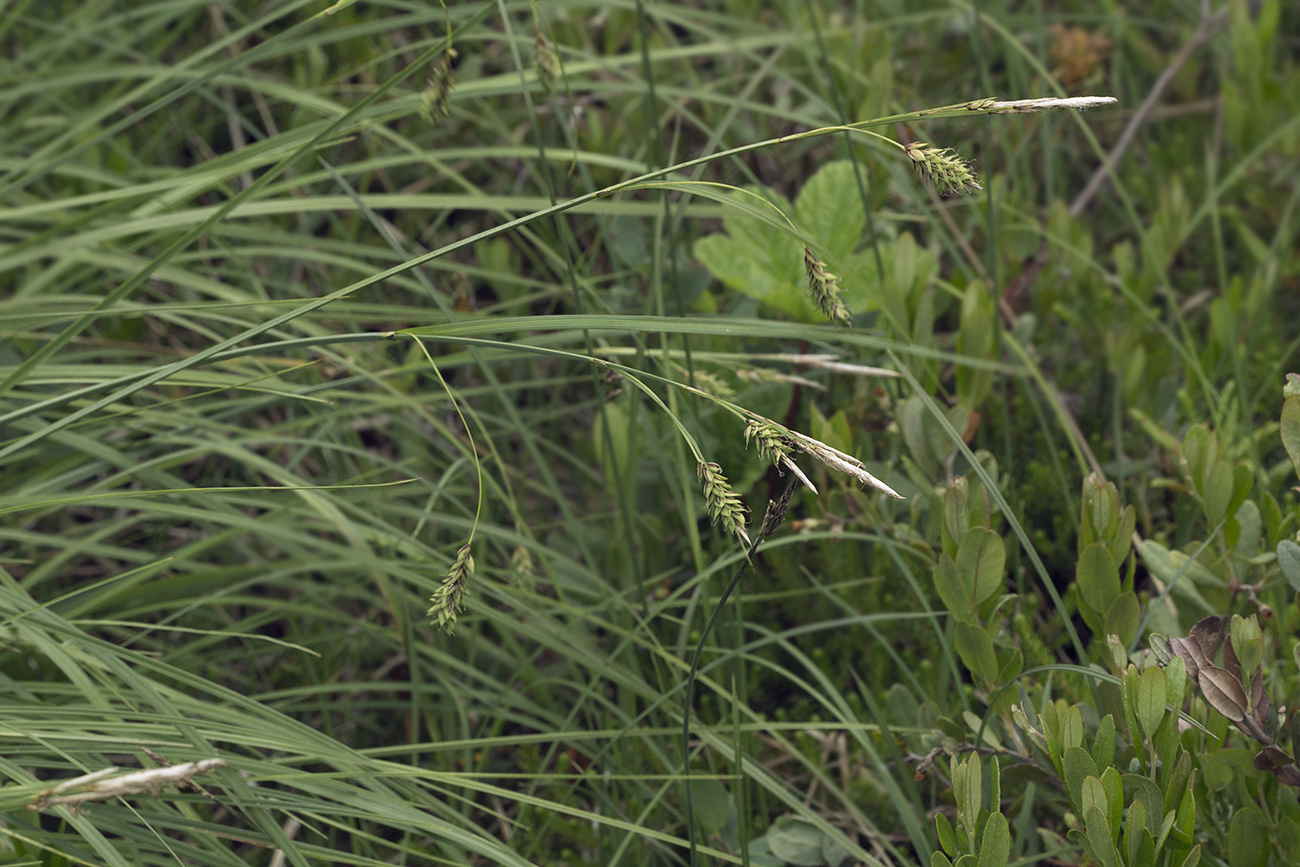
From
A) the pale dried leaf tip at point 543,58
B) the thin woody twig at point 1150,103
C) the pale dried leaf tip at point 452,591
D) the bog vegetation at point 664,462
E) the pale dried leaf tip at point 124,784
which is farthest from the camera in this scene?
the thin woody twig at point 1150,103

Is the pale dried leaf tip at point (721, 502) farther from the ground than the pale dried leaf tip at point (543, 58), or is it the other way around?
the pale dried leaf tip at point (543, 58)

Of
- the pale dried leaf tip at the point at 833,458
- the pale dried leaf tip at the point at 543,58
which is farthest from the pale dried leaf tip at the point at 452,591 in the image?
the pale dried leaf tip at the point at 543,58

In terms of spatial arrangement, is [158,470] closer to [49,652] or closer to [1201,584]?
[49,652]

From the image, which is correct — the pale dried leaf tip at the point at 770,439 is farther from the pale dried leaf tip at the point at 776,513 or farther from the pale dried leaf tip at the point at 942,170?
the pale dried leaf tip at the point at 942,170

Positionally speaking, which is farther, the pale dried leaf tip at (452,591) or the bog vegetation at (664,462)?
the bog vegetation at (664,462)

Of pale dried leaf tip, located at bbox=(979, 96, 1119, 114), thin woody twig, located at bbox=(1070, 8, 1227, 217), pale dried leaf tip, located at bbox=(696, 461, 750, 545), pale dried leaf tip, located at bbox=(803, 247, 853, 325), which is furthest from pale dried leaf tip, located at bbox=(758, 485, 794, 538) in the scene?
thin woody twig, located at bbox=(1070, 8, 1227, 217)

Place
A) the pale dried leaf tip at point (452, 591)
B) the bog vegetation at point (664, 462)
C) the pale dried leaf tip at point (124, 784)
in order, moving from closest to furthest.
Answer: the pale dried leaf tip at point (124, 784), the pale dried leaf tip at point (452, 591), the bog vegetation at point (664, 462)

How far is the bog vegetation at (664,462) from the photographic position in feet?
3.24

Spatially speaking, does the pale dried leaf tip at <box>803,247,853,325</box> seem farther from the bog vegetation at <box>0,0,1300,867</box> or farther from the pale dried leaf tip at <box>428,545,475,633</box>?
the pale dried leaf tip at <box>428,545,475,633</box>

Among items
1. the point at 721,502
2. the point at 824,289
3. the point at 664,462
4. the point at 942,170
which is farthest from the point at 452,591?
the point at 664,462

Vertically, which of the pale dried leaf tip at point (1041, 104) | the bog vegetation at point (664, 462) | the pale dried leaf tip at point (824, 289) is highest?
the pale dried leaf tip at point (1041, 104)

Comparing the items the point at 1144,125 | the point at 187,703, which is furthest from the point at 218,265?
the point at 1144,125

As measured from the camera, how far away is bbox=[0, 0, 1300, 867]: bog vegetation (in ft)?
3.24

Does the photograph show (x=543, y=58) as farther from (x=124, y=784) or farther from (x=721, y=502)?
(x=124, y=784)
